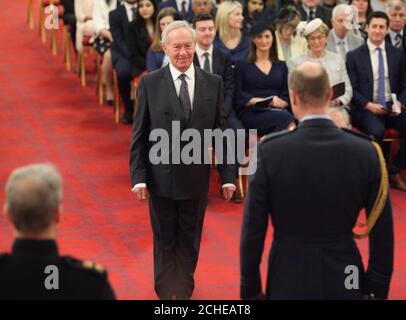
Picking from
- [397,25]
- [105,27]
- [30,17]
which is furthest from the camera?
[30,17]

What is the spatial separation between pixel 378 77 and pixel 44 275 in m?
5.49

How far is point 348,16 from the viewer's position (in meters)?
8.34

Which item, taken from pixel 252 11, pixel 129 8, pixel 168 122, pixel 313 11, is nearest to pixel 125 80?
pixel 129 8

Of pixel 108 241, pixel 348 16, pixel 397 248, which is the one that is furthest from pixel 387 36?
pixel 108 241

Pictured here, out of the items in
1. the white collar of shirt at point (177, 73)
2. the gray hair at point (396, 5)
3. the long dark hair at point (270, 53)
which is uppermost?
the gray hair at point (396, 5)

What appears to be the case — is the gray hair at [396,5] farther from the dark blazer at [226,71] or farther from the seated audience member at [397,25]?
the dark blazer at [226,71]

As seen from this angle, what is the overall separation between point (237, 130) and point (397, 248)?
5.78 feet

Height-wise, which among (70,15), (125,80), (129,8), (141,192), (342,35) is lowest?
(141,192)

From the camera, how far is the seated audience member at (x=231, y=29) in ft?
27.0

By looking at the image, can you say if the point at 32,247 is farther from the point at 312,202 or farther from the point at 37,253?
the point at 312,202

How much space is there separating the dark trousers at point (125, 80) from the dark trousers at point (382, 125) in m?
2.38

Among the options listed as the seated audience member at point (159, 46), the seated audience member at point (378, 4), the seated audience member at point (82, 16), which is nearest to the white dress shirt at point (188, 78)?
the seated audience member at point (159, 46)

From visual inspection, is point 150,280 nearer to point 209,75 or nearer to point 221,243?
point 221,243

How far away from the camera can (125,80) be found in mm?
9078
